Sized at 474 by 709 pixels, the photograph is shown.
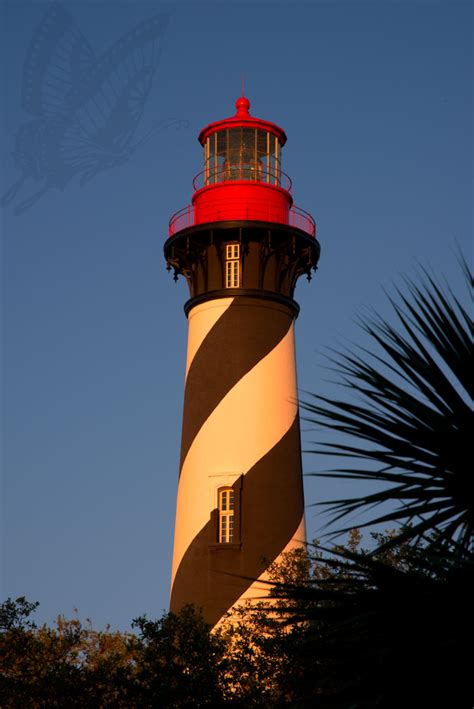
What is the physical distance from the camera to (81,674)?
2178 centimetres

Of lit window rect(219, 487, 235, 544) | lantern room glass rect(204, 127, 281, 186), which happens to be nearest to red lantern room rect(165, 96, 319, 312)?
lantern room glass rect(204, 127, 281, 186)

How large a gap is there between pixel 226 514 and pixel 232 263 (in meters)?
6.57

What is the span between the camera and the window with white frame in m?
31.0

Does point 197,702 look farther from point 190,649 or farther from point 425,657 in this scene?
point 425,657

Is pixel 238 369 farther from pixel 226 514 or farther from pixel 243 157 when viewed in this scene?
pixel 243 157

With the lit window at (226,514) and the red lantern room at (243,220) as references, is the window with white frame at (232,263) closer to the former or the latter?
the red lantern room at (243,220)

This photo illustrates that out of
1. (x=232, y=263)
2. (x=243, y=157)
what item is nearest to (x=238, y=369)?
(x=232, y=263)

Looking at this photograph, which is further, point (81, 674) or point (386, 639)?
point (81, 674)

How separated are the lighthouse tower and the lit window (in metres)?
0.03

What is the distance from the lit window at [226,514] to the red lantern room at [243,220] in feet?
16.9

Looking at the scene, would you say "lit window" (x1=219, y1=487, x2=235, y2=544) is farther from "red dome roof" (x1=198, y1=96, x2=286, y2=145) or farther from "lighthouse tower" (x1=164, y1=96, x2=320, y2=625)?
"red dome roof" (x1=198, y1=96, x2=286, y2=145)

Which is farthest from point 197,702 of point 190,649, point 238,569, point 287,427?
point 287,427

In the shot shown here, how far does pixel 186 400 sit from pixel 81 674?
33.9 feet

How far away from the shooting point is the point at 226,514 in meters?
29.1
